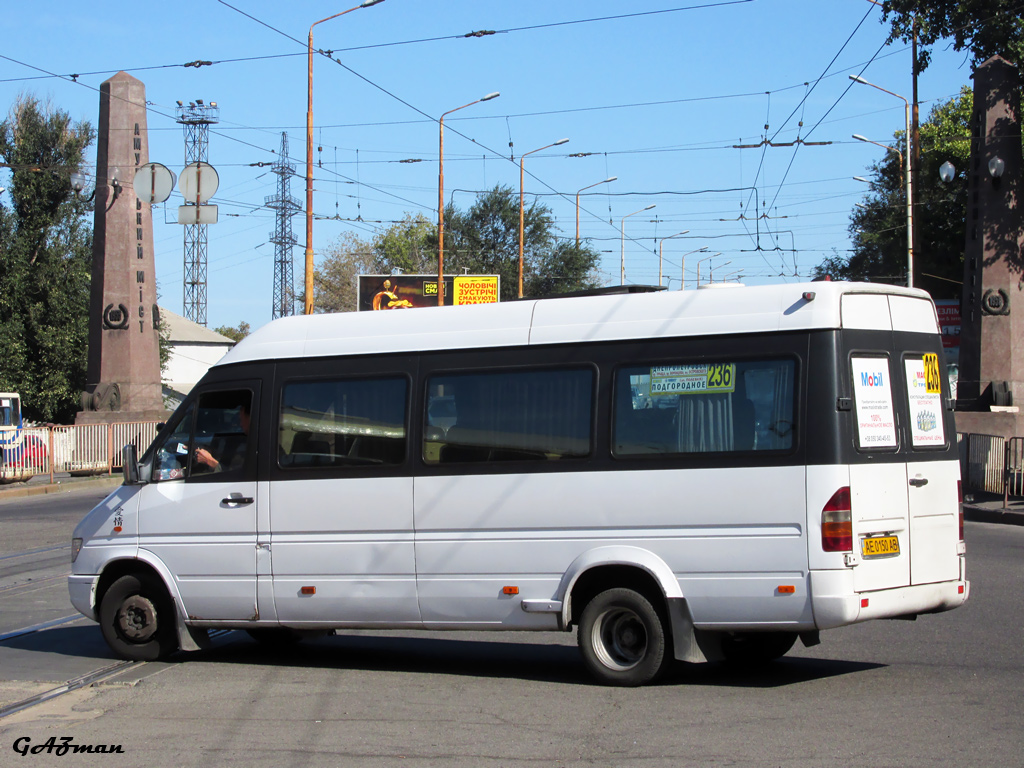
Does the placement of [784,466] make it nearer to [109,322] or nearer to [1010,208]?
[1010,208]

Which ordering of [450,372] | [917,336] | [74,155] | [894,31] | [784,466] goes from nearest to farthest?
[784,466] < [917,336] < [450,372] < [894,31] < [74,155]

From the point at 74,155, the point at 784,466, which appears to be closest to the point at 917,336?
the point at 784,466

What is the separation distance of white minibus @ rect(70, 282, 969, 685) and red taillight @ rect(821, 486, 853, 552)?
0.04 ft

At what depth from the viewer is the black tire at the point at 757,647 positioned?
299 inches

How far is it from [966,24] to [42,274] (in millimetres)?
33192

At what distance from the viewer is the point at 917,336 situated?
23.6ft

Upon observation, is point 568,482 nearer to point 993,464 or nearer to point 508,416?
point 508,416

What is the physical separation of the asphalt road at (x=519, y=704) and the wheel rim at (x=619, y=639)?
0.22 meters

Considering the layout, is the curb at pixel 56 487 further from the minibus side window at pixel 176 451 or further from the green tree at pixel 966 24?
the green tree at pixel 966 24

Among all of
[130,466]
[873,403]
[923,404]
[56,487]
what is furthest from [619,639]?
A: [56,487]

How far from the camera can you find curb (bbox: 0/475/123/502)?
82.9 feet

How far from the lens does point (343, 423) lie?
7.95 m

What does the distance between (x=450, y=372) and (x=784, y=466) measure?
237 cm

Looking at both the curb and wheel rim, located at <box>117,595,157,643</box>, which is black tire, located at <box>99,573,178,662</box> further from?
the curb
